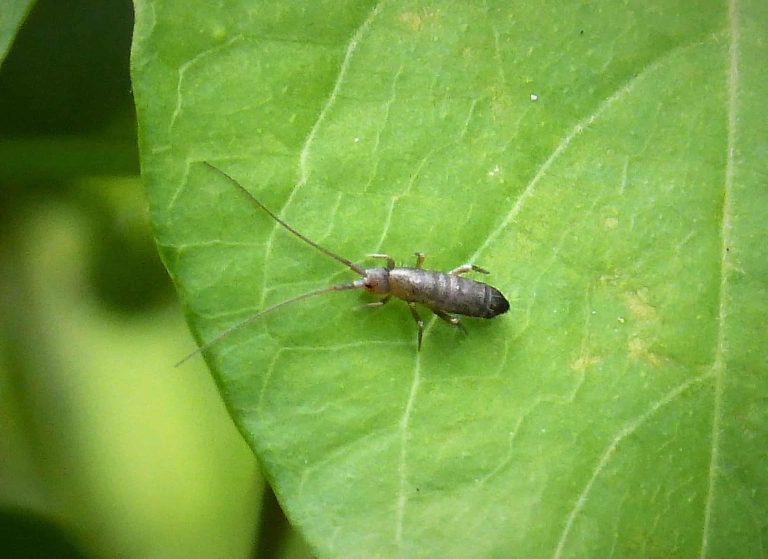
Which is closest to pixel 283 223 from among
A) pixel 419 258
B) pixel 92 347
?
pixel 419 258

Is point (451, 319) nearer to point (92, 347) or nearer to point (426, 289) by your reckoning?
point (426, 289)

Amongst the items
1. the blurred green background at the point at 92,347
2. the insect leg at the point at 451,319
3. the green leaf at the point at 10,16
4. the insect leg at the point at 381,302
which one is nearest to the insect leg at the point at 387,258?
the insect leg at the point at 381,302

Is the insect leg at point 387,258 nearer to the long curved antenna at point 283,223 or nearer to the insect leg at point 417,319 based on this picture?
the long curved antenna at point 283,223

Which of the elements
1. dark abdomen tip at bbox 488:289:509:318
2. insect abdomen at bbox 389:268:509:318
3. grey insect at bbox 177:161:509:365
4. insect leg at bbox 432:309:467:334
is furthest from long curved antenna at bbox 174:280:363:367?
dark abdomen tip at bbox 488:289:509:318

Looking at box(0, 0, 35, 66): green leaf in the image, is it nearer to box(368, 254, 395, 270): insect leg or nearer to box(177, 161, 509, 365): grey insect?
box(177, 161, 509, 365): grey insect

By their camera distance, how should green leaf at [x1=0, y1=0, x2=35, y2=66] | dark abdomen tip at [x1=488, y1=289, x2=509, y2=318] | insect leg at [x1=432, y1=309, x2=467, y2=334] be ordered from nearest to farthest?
green leaf at [x1=0, y1=0, x2=35, y2=66], dark abdomen tip at [x1=488, y1=289, x2=509, y2=318], insect leg at [x1=432, y1=309, x2=467, y2=334]

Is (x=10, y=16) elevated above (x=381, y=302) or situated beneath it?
elevated above
